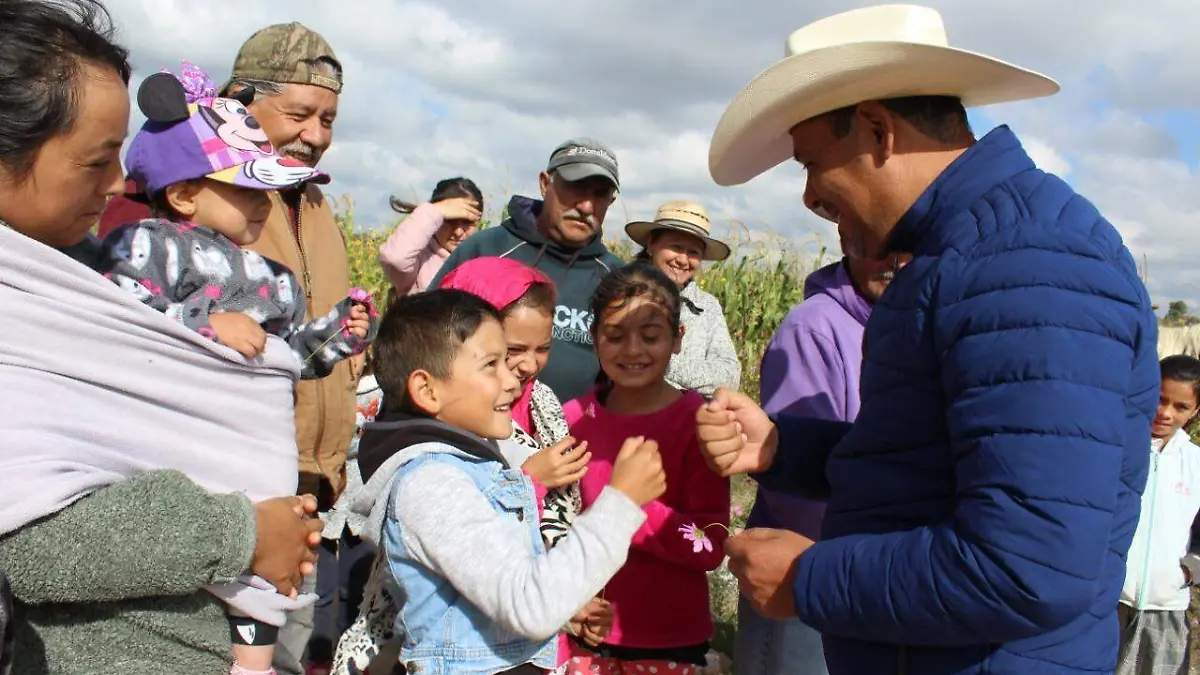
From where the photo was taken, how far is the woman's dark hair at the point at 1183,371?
4742mm

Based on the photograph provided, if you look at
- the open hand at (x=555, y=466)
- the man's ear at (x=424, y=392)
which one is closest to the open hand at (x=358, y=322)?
the man's ear at (x=424, y=392)

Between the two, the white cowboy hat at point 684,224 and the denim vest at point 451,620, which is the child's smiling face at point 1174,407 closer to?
the white cowboy hat at point 684,224

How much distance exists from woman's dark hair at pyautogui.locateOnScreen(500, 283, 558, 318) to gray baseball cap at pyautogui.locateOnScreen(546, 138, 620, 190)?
1.17 m

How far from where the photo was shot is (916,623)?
1609 millimetres

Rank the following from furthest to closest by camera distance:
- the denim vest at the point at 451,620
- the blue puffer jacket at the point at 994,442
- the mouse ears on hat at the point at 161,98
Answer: the mouse ears on hat at the point at 161,98
the denim vest at the point at 451,620
the blue puffer jacket at the point at 994,442

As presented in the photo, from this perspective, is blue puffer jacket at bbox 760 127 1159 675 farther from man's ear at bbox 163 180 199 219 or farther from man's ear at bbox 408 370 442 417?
man's ear at bbox 163 180 199 219

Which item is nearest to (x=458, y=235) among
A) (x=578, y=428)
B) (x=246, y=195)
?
(x=578, y=428)

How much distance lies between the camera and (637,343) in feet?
11.0

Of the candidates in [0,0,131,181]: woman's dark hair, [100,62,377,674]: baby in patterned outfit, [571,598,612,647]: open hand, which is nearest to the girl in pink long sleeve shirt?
[571,598,612,647]: open hand

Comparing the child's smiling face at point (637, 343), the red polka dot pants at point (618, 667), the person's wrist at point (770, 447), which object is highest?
the child's smiling face at point (637, 343)

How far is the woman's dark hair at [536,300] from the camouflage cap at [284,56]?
4.28 ft

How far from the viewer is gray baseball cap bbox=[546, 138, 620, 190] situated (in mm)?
4375

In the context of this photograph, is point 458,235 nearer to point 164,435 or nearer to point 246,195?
point 246,195

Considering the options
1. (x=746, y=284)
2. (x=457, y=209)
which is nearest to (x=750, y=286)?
(x=746, y=284)
